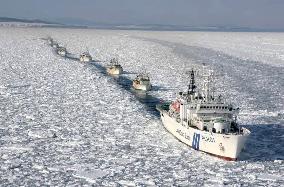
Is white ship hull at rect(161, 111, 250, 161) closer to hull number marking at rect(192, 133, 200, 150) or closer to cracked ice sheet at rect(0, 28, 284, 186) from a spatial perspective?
Result: hull number marking at rect(192, 133, 200, 150)

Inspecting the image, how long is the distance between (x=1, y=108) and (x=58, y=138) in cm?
712

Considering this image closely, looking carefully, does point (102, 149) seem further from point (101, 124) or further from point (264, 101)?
point (264, 101)

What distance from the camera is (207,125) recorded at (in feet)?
61.9

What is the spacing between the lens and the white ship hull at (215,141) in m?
17.6

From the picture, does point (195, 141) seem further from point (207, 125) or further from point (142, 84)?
point (142, 84)

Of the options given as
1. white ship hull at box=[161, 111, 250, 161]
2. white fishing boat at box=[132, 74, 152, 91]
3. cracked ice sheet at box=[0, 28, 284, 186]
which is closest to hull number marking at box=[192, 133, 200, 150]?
white ship hull at box=[161, 111, 250, 161]

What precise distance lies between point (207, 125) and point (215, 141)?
3.32ft

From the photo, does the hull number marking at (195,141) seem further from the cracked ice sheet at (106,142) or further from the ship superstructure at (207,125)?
the cracked ice sheet at (106,142)

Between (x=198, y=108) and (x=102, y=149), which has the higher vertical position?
(x=198, y=108)

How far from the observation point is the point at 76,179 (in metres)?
15.3

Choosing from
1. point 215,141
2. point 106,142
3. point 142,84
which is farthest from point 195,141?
point 142,84

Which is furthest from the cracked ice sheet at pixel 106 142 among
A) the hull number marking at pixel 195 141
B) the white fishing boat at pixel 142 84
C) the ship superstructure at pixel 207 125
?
the white fishing boat at pixel 142 84

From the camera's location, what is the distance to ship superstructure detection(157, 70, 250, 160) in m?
17.8

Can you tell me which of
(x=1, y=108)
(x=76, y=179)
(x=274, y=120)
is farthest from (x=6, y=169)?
(x=274, y=120)
